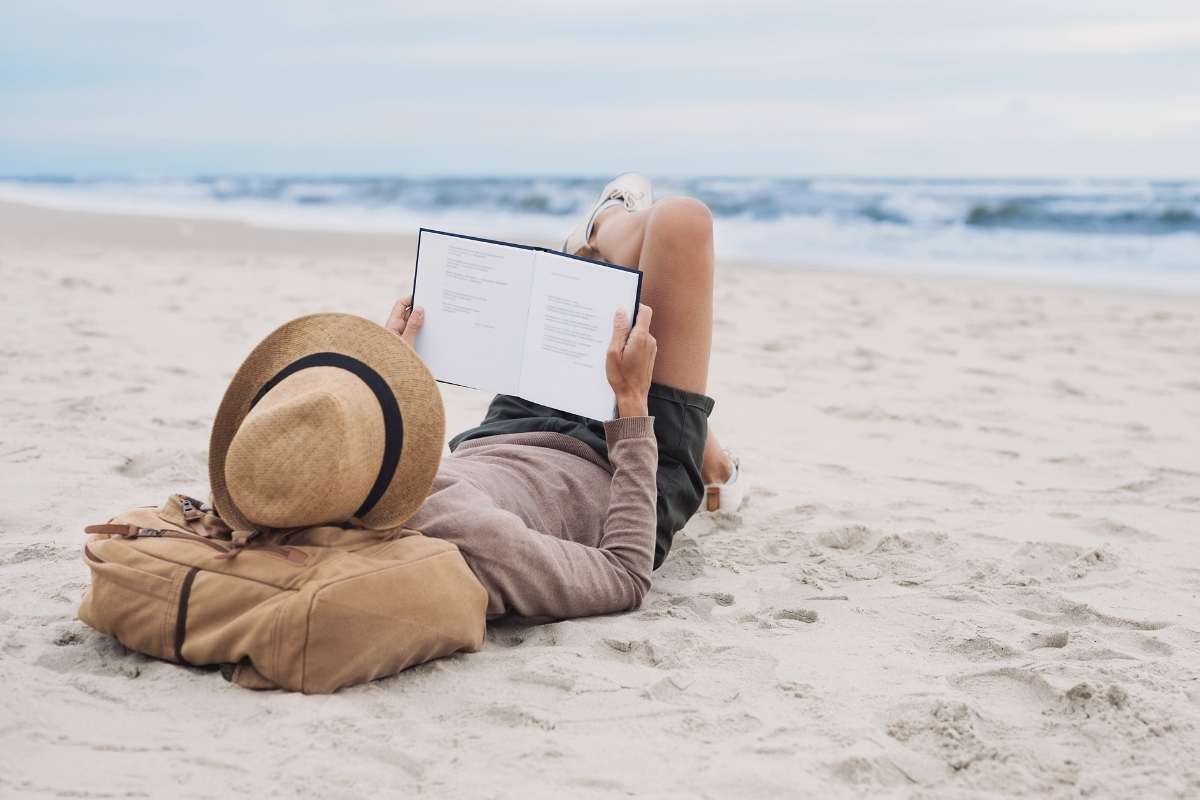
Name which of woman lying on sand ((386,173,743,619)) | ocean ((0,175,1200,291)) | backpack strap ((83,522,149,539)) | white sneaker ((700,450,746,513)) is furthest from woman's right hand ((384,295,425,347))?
ocean ((0,175,1200,291))

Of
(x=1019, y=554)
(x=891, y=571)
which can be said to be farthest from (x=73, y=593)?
(x=1019, y=554)

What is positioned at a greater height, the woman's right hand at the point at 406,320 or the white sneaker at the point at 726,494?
the woman's right hand at the point at 406,320

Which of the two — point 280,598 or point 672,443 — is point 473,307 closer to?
point 672,443

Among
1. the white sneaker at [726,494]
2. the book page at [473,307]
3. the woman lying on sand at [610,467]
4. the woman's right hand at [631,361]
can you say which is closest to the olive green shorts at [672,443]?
the woman lying on sand at [610,467]

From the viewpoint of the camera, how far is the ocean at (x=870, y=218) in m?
12.0

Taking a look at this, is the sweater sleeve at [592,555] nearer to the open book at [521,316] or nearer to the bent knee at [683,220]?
the open book at [521,316]

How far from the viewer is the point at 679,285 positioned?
101 inches

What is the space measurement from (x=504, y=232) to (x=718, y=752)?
1397 cm

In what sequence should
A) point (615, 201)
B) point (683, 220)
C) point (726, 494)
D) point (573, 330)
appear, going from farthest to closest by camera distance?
point (726, 494)
point (615, 201)
point (683, 220)
point (573, 330)

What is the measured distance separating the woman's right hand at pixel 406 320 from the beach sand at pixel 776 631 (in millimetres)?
735

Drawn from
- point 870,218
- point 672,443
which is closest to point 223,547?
point 672,443

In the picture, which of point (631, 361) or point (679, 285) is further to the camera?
point (679, 285)

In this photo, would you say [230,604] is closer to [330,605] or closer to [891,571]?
[330,605]

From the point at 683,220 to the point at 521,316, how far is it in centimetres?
44
